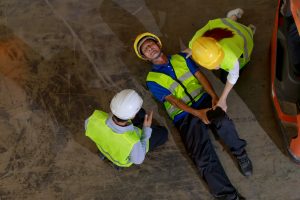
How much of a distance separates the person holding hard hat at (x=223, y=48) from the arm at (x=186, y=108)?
0.18 meters

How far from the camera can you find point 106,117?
3338 mm

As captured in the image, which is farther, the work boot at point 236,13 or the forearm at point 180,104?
the work boot at point 236,13

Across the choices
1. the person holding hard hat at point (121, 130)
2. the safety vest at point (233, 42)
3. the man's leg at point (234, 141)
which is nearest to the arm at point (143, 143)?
the person holding hard hat at point (121, 130)

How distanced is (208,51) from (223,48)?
0.20 meters

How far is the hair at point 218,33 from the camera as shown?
11.7 ft

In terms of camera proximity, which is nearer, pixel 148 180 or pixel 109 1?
pixel 148 180

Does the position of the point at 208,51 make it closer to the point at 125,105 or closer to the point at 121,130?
the point at 125,105

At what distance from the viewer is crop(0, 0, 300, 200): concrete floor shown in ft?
12.5

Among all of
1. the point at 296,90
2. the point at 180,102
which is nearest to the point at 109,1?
the point at 180,102

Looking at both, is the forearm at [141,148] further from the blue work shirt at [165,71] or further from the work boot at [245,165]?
the work boot at [245,165]

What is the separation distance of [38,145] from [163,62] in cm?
A: 155

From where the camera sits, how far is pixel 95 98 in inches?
168

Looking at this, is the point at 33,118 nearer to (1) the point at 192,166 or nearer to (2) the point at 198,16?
(1) the point at 192,166

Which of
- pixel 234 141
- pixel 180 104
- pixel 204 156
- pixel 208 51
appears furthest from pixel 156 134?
pixel 208 51
